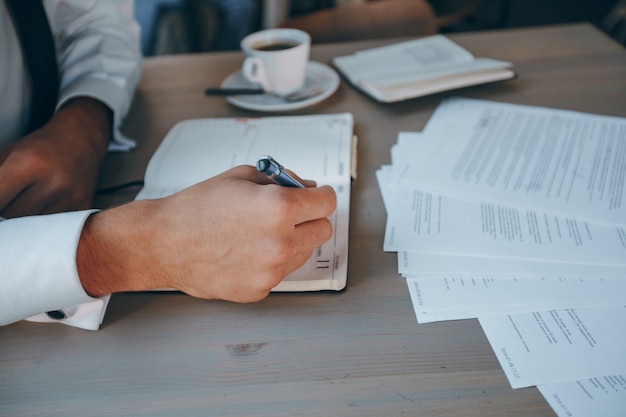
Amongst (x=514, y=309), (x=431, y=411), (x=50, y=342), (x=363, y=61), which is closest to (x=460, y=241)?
(x=514, y=309)

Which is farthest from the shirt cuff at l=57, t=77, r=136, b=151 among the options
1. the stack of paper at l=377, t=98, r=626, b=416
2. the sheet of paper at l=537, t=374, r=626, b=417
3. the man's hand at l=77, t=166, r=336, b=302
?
the sheet of paper at l=537, t=374, r=626, b=417

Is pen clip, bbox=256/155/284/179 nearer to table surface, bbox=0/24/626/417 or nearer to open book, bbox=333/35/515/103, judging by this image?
table surface, bbox=0/24/626/417

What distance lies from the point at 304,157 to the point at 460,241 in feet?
0.79

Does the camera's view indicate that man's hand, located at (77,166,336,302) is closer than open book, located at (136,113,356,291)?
Yes

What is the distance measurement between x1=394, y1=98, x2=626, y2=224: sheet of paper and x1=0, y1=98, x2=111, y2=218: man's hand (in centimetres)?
41

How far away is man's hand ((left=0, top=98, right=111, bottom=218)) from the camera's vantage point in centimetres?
60

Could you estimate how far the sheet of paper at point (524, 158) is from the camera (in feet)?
1.94

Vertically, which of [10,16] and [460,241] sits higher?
[10,16]

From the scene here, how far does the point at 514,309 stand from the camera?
0.46 meters

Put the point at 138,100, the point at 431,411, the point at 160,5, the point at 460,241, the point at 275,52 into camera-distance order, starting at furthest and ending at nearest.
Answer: the point at 160,5 < the point at 138,100 < the point at 275,52 < the point at 460,241 < the point at 431,411

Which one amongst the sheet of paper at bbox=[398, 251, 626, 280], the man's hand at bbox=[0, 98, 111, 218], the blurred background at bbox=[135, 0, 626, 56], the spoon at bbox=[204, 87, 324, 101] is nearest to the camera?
the sheet of paper at bbox=[398, 251, 626, 280]

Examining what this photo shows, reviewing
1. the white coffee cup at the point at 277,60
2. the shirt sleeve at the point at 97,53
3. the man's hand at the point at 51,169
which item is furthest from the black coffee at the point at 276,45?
the man's hand at the point at 51,169

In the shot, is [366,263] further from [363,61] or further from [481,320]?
[363,61]

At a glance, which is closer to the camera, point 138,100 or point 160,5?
point 138,100
